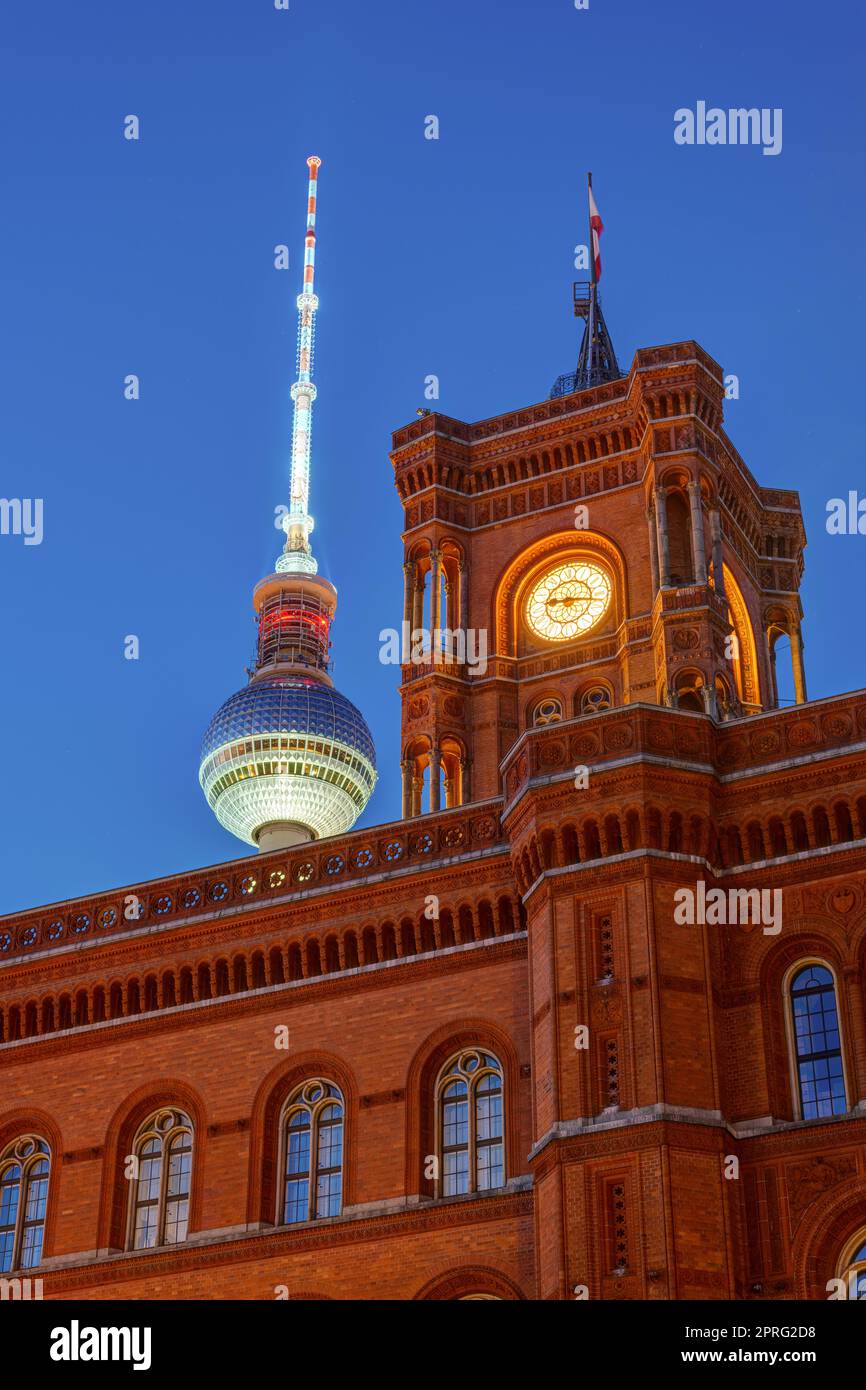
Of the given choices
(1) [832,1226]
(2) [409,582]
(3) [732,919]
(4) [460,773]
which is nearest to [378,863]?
(3) [732,919]

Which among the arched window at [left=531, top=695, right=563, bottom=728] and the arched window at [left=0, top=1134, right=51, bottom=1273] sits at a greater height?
the arched window at [left=531, top=695, right=563, bottom=728]

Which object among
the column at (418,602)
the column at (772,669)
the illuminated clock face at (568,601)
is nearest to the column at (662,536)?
the illuminated clock face at (568,601)

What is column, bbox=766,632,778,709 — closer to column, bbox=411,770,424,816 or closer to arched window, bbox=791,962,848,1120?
column, bbox=411,770,424,816

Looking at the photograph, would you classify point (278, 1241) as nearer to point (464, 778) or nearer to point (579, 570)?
point (464, 778)

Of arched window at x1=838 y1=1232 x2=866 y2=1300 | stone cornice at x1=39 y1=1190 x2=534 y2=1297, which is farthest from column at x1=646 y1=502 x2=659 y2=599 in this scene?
arched window at x1=838 y1=1232 x2=866 y2=1300

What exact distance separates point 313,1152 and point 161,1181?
11.1 feet

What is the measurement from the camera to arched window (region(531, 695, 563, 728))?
57906mm

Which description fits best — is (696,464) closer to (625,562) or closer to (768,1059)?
(625,562)

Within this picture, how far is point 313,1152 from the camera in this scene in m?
38.0

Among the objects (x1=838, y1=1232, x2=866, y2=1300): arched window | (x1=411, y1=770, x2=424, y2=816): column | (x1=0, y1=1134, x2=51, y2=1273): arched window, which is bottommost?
(x1=838, y1=1232, x2=866, y2=1300): arched window

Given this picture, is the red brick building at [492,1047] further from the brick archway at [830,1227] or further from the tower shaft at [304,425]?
the tower shaft at [304,425]

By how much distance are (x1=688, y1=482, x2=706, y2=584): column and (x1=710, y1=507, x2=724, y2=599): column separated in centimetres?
40

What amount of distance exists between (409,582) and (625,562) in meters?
6.82

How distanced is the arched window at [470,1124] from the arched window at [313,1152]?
7.04 feet
